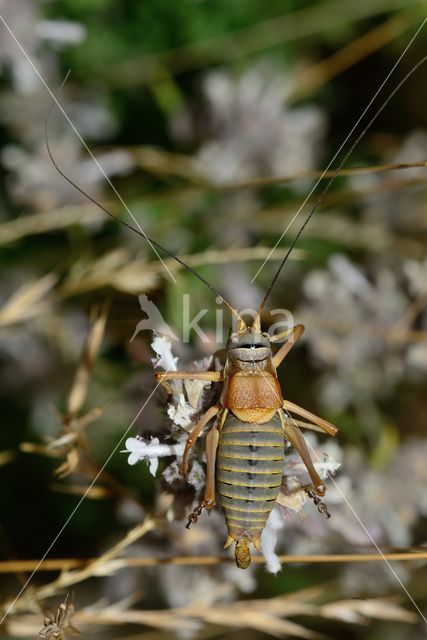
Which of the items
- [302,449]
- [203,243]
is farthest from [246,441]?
[203,243]

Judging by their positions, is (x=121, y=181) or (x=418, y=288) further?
(x=121, y=181)

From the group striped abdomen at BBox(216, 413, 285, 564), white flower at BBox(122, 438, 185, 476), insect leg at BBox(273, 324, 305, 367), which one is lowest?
striped abdomen at BBox(216, 413, 285, 564)

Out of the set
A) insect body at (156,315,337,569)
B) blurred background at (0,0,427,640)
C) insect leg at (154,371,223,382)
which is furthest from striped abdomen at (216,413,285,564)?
blurred background at (0,0,427,640)

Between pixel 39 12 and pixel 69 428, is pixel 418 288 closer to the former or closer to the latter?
pixel 69 428

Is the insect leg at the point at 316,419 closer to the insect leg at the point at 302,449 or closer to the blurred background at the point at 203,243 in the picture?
the insect leg at the point at 302,449

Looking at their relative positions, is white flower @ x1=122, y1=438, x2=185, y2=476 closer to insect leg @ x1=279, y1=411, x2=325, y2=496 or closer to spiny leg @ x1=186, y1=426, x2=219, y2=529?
spiny leg @ x1=186, y1=426, x2=219, y2=529

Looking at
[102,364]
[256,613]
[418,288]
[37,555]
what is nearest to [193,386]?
[256,613]
